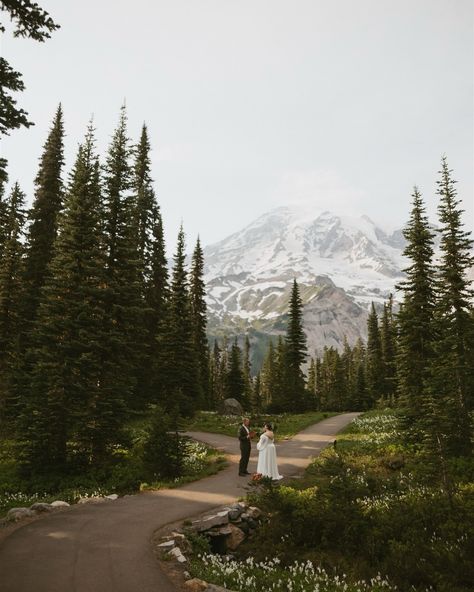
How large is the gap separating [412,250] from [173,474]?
63.8ft

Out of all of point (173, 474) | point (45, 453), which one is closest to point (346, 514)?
point (173, 474)

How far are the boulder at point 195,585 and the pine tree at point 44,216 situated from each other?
2907cm

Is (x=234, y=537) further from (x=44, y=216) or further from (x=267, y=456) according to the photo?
(x=44, y=216)

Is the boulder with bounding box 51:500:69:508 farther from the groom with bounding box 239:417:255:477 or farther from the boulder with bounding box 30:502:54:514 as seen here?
the groom with bounding box 239:417:255:477

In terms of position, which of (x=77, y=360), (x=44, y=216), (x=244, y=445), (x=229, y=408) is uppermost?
(x=44, y=216)

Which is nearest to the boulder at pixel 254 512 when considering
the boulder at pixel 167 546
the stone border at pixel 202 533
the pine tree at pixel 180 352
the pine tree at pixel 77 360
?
the stone border at pixel 202 533

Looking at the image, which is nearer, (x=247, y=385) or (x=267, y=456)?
(x=267, y=456)

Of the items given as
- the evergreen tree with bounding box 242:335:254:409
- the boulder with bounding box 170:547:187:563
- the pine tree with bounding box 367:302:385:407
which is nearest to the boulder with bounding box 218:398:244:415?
the evergreen tree with bounding box 242:335:254:409

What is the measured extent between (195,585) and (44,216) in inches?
1378

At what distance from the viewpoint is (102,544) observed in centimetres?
977

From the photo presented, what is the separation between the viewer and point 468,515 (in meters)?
11.0

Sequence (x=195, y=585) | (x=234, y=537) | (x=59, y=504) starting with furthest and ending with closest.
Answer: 1. (x=59, y=504)
2. (x=234, y=537)
3. (x=195, y=585)

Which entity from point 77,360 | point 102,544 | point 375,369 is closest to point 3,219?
point 77,360

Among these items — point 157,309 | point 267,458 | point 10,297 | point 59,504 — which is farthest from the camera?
point 157,309
